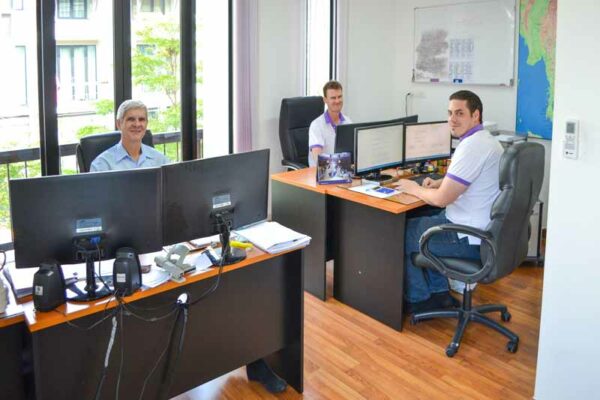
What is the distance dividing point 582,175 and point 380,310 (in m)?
1.49

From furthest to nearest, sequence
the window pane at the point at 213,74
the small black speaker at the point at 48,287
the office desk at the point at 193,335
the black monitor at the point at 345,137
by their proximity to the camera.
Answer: the window pane at the point at 213,74 → the black monitor at the point at 345,137 → the office desk at the point at 193,335 → the small black speaker at the point at 48,287

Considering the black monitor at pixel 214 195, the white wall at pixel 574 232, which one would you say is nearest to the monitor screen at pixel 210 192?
the black monitor at pixel 214 195

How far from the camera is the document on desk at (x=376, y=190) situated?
3326 mm

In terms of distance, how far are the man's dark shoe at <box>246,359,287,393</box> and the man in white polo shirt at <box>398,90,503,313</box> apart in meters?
1.03

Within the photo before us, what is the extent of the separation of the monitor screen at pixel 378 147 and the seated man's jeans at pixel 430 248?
0.46 m

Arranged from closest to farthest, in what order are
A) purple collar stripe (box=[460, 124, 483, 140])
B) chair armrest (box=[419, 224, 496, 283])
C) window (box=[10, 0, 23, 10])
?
chair armrest (box=[419, 224, 496, 283])
purple collar stripe (box=[460, 124, 483, 140])
window (box=[10, 0, 23, 10])

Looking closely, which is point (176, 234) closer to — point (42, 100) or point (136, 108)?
point (136, 108)

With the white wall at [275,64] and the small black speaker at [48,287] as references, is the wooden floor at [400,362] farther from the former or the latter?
the white wall at [275,64]

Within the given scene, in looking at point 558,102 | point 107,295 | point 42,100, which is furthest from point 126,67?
point 558,102

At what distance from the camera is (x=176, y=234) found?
2.23 m

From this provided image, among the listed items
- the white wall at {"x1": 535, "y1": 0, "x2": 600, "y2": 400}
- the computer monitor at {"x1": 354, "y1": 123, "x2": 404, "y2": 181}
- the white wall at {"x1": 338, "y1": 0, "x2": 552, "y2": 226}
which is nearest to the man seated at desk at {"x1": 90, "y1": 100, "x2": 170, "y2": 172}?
the computer monitor at {"x1": 354, "y1": 123, "x2": 404, "y2": 181}

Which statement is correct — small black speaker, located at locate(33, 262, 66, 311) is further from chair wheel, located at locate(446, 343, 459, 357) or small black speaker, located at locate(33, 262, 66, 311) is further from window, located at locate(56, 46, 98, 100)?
window, located at locate(56, 46, 98, 100)

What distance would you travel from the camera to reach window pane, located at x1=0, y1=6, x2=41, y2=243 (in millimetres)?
3846

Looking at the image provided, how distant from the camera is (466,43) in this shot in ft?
17.6
